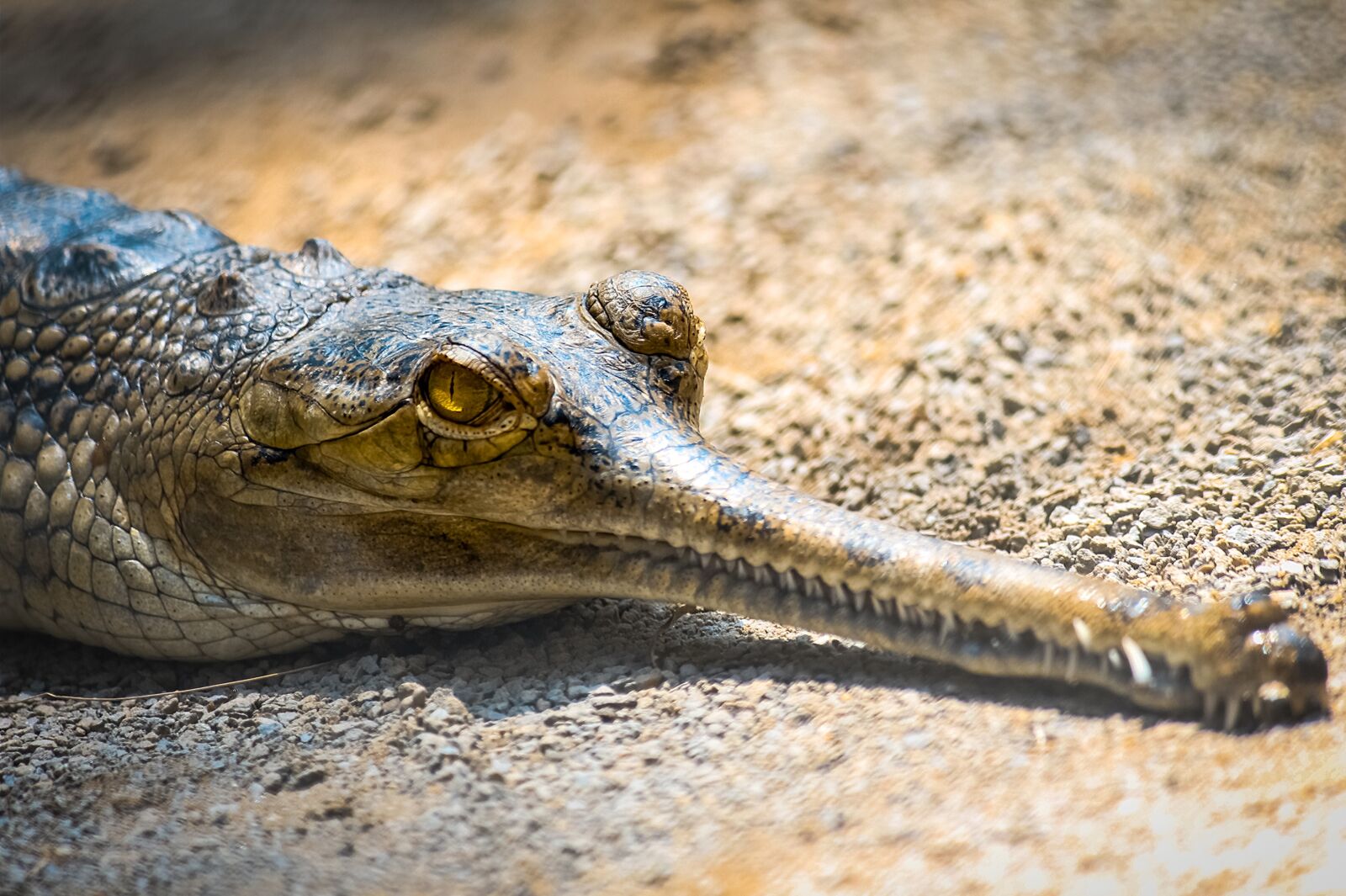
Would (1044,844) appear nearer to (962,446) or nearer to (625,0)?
(962,446)

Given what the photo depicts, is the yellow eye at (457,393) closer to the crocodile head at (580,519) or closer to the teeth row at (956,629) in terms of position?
the crocodile head at (580,519)

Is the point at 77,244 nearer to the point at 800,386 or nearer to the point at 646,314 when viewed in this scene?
the point at 646,314

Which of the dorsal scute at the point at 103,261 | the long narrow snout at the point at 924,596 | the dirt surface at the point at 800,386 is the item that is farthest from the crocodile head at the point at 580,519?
the dorsal scute at the point at 103,261

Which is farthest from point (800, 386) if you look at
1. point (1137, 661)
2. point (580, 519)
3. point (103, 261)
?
point (103, 261)

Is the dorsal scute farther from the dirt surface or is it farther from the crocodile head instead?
the dirt surface

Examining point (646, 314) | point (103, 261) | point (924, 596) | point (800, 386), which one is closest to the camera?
point (924, 596)

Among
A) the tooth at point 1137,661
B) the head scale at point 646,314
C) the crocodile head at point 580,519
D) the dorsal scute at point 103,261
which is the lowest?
the tooth at point 1137,661

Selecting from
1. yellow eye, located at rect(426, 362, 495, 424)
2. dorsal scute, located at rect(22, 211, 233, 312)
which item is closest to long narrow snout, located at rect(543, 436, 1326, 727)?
yellow eye, located at rect(426, 362, 495, 424)
